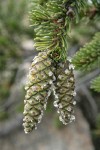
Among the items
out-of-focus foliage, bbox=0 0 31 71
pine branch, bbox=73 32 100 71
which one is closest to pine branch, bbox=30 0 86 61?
pine branch, bbox=73 32 100 71

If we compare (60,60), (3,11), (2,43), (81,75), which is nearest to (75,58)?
(60,60)

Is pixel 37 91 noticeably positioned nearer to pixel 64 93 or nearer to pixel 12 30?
pixel 64 93

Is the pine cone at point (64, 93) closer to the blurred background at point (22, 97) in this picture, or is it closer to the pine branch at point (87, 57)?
the pine branch at point (87, 57)

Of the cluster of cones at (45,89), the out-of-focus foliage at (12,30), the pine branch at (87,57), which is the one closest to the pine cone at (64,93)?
the cluster of cones at (45,89)

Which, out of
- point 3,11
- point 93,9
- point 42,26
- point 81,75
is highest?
point 3,11

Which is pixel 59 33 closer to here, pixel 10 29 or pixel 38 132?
pixel 10 29

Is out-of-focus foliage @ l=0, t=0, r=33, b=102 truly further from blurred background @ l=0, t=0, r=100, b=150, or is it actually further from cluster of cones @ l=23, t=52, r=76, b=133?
cluster of cones @ l=23, t=52, r=76, b=133

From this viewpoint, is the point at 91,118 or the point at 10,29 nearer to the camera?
the point at 10,29

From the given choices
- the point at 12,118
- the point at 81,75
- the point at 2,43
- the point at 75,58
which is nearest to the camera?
the point at 75,58
